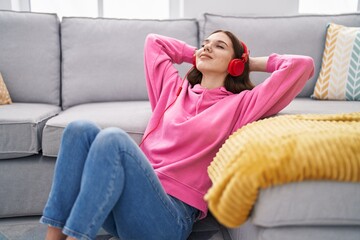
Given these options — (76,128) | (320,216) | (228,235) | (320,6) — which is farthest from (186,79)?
(320,6)

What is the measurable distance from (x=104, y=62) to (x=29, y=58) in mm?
438

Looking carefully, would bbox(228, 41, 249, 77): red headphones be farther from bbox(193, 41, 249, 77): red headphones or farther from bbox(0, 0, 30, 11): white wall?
bbox(0, 0, 30, 11): white wall

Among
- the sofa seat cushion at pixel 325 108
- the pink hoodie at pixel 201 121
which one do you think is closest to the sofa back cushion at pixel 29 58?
the pink hoodie at pixel 201 121

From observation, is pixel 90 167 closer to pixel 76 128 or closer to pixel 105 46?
pixel 76 128

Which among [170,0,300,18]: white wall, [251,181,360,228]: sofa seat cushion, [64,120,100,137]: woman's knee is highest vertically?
[170,0,300,18]: white wall

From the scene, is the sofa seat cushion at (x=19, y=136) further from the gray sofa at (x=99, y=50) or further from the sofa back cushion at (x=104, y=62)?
A: the sofa back cushion at (x=104, y=62)

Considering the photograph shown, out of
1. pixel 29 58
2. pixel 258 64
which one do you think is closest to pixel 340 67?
pixel 258 64

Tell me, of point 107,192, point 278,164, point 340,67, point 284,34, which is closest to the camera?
point 278,164

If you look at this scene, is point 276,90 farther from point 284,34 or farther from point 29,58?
point 29,58

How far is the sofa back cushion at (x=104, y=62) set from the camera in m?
1.90

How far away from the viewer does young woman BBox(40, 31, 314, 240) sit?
0.91 m

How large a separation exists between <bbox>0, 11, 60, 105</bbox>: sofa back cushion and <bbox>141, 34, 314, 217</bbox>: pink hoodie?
93 cm

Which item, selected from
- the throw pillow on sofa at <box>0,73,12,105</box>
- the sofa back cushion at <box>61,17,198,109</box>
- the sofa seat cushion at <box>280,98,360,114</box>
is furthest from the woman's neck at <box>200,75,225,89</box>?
the throw pillow on sofa at <box>0,73,12,105</box>

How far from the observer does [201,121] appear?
1150mm
